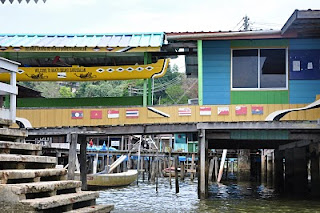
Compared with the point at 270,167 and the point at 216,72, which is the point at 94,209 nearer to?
the point at 216,72

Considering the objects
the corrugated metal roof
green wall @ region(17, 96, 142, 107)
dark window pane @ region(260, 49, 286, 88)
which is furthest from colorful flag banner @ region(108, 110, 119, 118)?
dark window pane @ region(260, 49, 286, 88)

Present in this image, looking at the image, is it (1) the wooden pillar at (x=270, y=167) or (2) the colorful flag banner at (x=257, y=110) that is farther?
(1) the wooden pillar at (x=270, y=167)

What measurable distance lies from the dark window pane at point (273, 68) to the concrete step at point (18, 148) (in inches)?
374

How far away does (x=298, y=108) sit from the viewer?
16.2m

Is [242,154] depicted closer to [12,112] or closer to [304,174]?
[304,174]

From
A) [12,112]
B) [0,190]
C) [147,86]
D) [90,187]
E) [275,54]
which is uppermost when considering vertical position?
[275,54]

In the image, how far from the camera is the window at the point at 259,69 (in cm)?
1719

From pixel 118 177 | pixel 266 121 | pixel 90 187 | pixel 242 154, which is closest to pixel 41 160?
pixel 266 121

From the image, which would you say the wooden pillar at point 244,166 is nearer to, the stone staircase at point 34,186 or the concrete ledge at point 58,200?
the stone staircase at point 34,186

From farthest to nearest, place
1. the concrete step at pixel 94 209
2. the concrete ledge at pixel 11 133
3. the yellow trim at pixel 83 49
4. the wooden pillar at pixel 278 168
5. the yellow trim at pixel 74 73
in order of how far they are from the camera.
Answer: the wooden pillar at pixel 278 168
the yellow trim at pixel 74 73
the yellow trim at pixel 83 49
the concrete ledge at pixel 11 133
the concrete step at pixel 94 209

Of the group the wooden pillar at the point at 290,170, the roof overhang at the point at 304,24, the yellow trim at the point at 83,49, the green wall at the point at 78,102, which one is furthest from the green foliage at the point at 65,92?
the roof overhang at the point at 304,24

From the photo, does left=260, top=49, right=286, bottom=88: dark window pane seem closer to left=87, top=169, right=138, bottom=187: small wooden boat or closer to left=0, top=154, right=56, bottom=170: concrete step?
left=0, top=154, right=56, bottom=170: concrete step

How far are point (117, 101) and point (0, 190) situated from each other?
449 inches

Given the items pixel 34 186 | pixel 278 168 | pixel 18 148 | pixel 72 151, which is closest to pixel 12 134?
pixel 18 148
